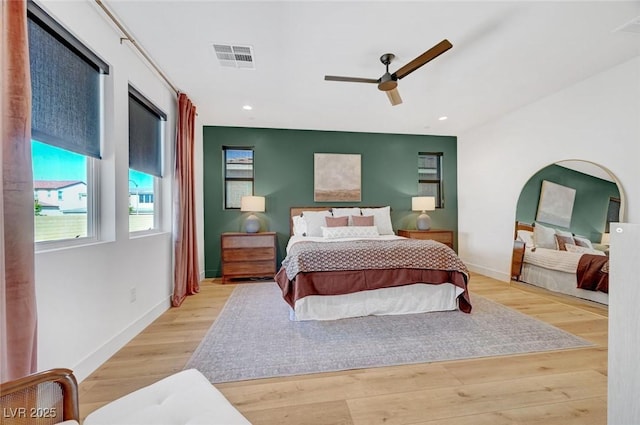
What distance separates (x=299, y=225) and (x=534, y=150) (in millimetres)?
3433

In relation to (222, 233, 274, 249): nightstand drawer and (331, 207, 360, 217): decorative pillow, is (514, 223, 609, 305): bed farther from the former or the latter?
(222, 233, 274, 249): nightstand drawer

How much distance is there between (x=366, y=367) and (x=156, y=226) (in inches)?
104

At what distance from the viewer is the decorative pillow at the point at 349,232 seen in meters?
3.64

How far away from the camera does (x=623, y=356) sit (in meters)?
0.88

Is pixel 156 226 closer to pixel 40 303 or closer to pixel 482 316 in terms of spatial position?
pixel 40 303

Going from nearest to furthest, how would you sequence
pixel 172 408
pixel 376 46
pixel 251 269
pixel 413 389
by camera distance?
pixel 172 408 → pixel 413 389 → pixel 376 46 → pixel 251 269

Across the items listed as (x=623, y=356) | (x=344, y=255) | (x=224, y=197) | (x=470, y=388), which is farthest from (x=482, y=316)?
(x=224, y=197)

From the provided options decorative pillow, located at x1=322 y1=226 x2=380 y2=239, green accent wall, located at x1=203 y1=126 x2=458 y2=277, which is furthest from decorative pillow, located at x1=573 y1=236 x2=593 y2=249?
decorative pillow, located at x1=322 y1=226 x2=380 y2=239

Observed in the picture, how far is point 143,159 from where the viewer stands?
8.41 feet

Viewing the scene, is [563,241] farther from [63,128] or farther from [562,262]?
[63,128]

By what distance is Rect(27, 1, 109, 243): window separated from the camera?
148cm

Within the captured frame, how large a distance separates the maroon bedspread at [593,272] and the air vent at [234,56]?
4.16 meters

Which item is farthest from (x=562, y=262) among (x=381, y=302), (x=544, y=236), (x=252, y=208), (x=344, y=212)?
(x=252, y=208)

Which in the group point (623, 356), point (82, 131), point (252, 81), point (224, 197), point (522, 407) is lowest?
point (522, 407)
